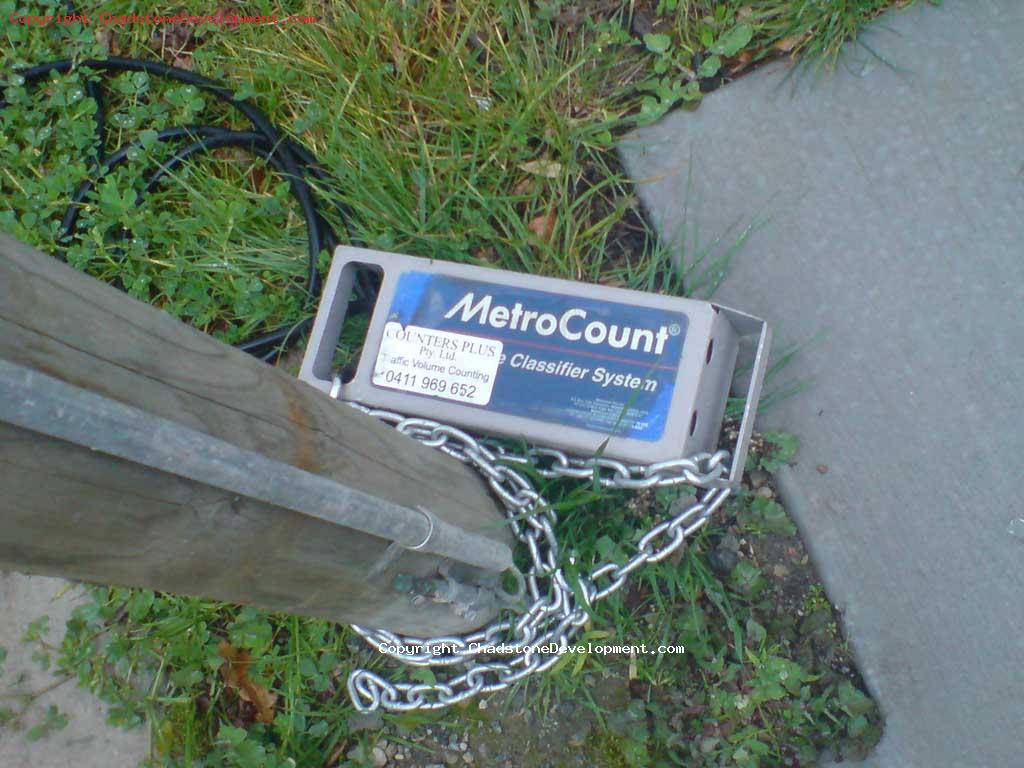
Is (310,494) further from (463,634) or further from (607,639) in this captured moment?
(607,639)

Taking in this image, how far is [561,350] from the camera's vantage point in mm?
1636

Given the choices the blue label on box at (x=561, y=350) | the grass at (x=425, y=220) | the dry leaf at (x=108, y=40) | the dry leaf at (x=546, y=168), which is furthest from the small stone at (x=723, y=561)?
the dry leaf at (x=108, y=40)

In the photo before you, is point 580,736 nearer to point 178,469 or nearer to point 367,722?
point 367,722

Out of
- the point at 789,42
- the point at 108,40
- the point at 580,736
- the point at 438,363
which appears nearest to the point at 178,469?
the point at 438,363

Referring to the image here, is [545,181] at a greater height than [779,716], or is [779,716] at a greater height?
[545,181]

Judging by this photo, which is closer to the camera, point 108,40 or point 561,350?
point 561,350

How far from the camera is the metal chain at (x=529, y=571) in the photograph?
63.7 inches

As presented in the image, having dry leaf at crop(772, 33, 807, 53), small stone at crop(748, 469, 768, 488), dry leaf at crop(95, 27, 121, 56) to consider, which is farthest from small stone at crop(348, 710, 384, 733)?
dry leaf at crop(95, 27, 121, 56)

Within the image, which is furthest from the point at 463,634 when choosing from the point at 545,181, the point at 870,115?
the point at 870,115

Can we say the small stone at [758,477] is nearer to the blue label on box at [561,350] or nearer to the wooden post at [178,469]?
the blue label on box at [561,350]

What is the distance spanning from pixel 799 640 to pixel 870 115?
1070 mm

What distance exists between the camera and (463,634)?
1701 mm

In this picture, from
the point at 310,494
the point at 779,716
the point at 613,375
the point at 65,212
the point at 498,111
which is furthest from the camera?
the point at 65,212

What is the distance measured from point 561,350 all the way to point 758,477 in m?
0.51
